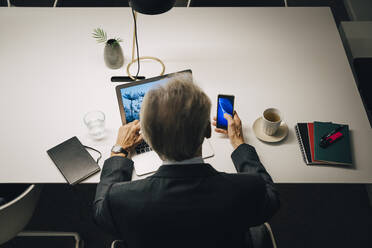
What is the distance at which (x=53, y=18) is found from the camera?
2012mm

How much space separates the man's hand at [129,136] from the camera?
1493 mm

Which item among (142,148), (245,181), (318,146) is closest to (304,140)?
(318,146)

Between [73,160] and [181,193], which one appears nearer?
[181,193]

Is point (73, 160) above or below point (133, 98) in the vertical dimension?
below

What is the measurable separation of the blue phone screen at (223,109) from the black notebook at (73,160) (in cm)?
64

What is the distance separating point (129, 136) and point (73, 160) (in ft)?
0.95

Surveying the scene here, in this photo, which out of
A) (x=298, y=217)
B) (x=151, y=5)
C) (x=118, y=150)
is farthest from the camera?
(x=298, y=217)

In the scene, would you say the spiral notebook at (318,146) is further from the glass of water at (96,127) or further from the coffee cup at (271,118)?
the glass of water at (96,127)

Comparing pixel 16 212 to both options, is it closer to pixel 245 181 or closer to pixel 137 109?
pixel 137 109

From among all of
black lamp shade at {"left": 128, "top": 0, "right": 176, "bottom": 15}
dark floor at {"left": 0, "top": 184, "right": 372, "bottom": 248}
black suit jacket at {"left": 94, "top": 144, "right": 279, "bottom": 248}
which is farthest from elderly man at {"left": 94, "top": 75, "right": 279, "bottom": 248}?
dark floor at {"left": 0, "top": 184, "right": 372, "bottom": 248}

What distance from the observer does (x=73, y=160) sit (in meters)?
1.48

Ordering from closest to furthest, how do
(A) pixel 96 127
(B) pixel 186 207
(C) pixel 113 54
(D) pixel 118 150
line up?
(B) pixel 186 207 → (D) pixel 118 150 → (A) pixel 96 127 → (C) pixel 113 54

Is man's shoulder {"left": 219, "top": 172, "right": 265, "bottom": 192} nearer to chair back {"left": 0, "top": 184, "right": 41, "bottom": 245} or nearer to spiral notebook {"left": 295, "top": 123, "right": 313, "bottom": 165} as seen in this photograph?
spiral notebook {"left": 295, "top": 123, "right": 313, "bottom": 165}

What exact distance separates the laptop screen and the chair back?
0.55 meters
